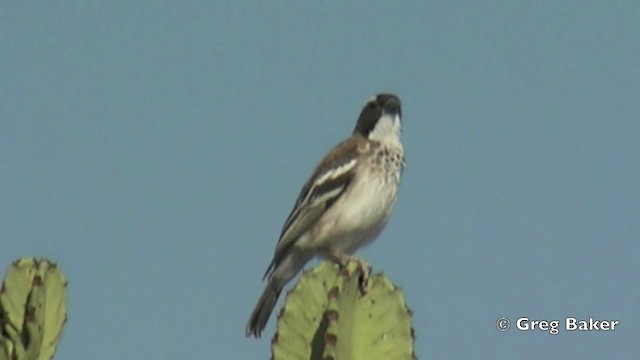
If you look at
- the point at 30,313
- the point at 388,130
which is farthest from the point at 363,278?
the point at 388,130

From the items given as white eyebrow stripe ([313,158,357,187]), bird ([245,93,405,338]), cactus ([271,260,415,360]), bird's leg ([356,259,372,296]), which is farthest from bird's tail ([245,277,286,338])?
cactus ([271,260,415,360])

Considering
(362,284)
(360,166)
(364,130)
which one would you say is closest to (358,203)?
(360,166)

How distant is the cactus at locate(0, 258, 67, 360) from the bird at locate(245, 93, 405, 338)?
11.9 ft

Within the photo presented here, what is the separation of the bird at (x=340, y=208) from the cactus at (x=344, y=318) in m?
3.29

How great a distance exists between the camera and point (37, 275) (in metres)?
5.44

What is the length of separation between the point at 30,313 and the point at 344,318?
47.0 inches

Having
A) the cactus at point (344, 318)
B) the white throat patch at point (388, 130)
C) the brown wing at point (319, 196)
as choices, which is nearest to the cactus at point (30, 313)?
the cactus at point (344, 318)

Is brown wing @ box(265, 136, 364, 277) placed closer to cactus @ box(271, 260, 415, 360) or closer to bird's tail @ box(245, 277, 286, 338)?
bird's tail @ box(245, 277, 286, 338)

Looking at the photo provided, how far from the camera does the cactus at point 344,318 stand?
213 inches

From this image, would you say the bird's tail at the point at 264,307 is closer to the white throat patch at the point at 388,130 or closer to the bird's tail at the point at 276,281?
the bird's tail at the point at 276,281

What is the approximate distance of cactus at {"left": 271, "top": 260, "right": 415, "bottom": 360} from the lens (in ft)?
17.7

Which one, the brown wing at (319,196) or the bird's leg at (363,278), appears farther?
the brown wing at (319,196)

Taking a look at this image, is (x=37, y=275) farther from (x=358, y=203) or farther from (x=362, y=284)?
(x=358, y=203)

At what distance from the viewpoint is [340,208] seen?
30.2 ft
